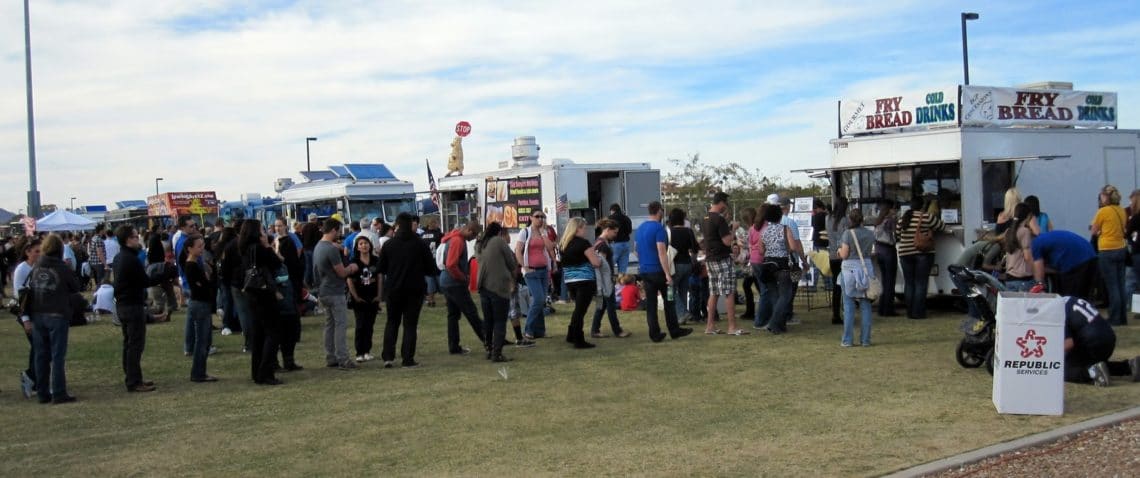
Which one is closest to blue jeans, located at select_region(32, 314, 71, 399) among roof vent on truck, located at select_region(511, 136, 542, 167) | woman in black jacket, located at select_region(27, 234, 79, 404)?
woman in black jacket, located at select_region(27, 234, 79, 404)

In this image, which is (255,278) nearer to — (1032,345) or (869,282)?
(869,282)

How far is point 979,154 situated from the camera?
1371 centimetres

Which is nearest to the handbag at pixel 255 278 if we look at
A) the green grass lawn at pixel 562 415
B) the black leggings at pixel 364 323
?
the green grass lawn at pixel 562 415

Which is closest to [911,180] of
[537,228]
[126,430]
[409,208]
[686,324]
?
[686,324]

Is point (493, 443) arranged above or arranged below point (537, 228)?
below

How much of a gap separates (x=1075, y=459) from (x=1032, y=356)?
137 cm

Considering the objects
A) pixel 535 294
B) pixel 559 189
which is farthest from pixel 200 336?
pixel 559 189

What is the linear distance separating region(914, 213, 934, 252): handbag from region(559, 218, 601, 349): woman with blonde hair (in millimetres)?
4358

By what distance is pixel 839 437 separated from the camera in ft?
23.7

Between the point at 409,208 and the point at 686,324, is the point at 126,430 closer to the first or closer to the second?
the point at 686,324

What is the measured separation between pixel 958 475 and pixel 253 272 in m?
6.80

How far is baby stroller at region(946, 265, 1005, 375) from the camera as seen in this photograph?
9.54m

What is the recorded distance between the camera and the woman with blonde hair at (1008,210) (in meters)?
12.8

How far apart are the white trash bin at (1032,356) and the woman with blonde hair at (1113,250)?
5372 millimetres
